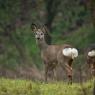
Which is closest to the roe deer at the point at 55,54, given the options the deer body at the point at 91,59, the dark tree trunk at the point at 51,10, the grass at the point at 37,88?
the deer body at the point at 91,59

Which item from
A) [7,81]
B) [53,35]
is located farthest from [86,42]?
[7,81]

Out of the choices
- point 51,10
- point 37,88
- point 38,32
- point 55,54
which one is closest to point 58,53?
point 55,54

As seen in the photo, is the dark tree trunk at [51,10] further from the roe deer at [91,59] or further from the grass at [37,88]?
the grass at [37,88]

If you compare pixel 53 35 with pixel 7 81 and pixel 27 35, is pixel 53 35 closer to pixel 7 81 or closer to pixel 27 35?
pixel 27 35

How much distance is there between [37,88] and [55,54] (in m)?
3.51

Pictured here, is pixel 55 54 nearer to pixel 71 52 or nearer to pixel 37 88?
pixel 71 52

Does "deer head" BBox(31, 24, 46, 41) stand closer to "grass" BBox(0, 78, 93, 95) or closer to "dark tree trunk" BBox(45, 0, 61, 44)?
"grass" BBox(0, 78, 93, 95)

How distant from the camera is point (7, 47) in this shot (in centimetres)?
2941

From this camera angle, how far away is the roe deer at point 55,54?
15.1 metres

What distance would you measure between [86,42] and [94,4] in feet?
63.0

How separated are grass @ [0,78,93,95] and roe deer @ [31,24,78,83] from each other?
1.67 meters

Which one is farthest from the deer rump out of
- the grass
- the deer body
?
the grass

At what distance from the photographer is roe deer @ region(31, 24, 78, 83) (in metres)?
15.1

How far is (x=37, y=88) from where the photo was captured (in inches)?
498
